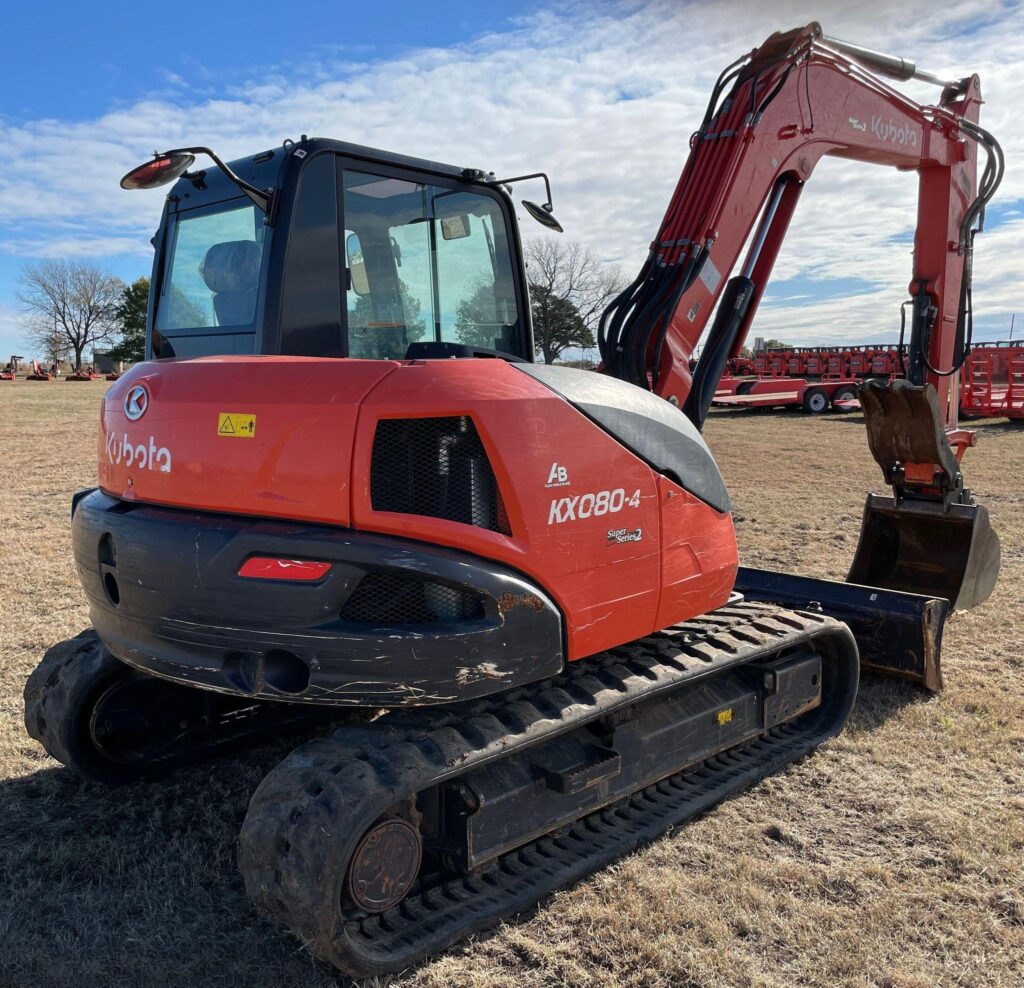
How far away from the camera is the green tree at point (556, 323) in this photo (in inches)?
254

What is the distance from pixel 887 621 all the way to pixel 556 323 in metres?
3.85

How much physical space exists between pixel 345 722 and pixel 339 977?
6.05ft

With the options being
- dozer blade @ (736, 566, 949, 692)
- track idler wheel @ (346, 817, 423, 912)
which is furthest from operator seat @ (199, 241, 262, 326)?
dozer blade @ (736, 566, 949, 692)

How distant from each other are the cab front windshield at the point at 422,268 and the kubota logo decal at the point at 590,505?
3.17 feet

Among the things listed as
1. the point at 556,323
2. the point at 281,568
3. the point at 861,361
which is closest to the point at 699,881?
the point at 281,568

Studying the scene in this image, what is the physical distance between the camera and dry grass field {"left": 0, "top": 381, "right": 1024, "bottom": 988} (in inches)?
119

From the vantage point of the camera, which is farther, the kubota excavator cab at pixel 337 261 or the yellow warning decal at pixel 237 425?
the kubota excavator cab at pixel 337 261

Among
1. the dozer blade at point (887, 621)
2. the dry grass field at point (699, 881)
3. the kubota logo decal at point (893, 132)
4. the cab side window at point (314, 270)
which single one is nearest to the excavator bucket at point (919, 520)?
the dry grass field at point (699, 881)

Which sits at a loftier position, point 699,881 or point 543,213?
point 543,213

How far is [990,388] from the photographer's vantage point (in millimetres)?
23281

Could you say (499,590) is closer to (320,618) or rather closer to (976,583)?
(320,618)

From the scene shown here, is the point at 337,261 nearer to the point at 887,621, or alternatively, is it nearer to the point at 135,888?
the point at 135,888

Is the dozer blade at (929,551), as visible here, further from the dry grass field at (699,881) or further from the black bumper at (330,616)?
the black bumper at (330,616)

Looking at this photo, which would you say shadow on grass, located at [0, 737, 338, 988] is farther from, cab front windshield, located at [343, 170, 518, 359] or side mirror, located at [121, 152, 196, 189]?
side mirror, located at [121, 152, 196, 189]
